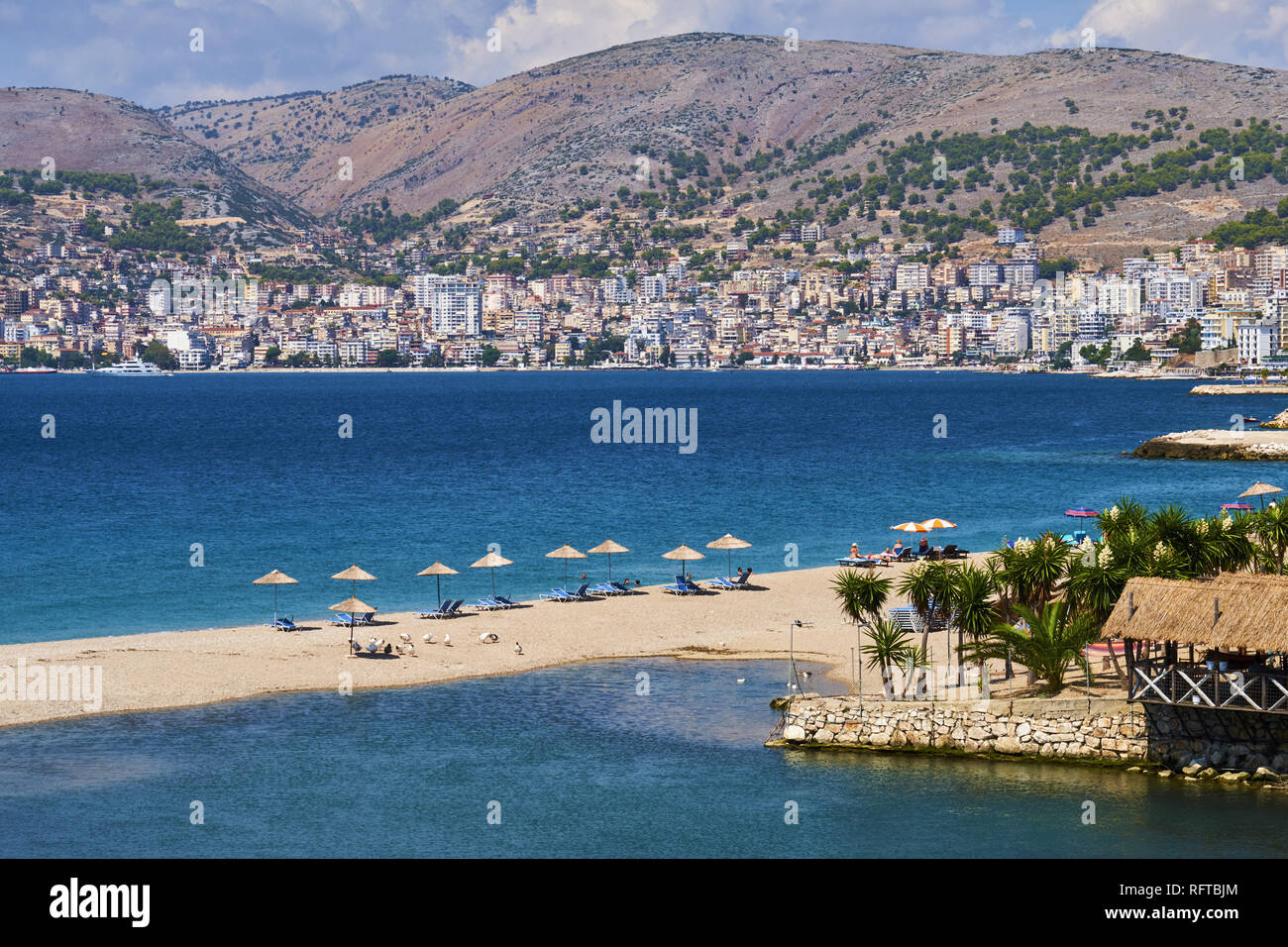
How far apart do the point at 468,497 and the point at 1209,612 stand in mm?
53053

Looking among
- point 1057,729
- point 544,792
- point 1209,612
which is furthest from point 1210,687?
point 544,792

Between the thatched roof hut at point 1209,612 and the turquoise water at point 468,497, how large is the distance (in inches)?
966

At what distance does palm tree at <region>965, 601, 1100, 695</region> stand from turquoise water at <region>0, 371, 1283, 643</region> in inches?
808

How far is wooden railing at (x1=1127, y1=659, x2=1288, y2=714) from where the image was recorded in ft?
78.2

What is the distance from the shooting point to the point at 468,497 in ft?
242

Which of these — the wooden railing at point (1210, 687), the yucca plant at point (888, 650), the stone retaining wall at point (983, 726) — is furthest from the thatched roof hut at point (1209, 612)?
the yucca plant at point (888, 650)

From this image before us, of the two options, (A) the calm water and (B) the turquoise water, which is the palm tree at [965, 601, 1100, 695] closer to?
(A) the calm water

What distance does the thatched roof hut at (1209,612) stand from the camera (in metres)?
23.2

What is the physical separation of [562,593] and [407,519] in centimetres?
2380

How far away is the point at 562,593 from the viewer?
42844mm

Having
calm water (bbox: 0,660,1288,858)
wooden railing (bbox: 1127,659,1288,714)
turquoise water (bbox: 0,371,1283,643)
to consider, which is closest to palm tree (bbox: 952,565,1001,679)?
calm water (bbox: 0,660,1288,858)

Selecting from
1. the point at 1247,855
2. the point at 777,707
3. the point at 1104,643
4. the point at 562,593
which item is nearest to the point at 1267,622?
the point at 1247,855
